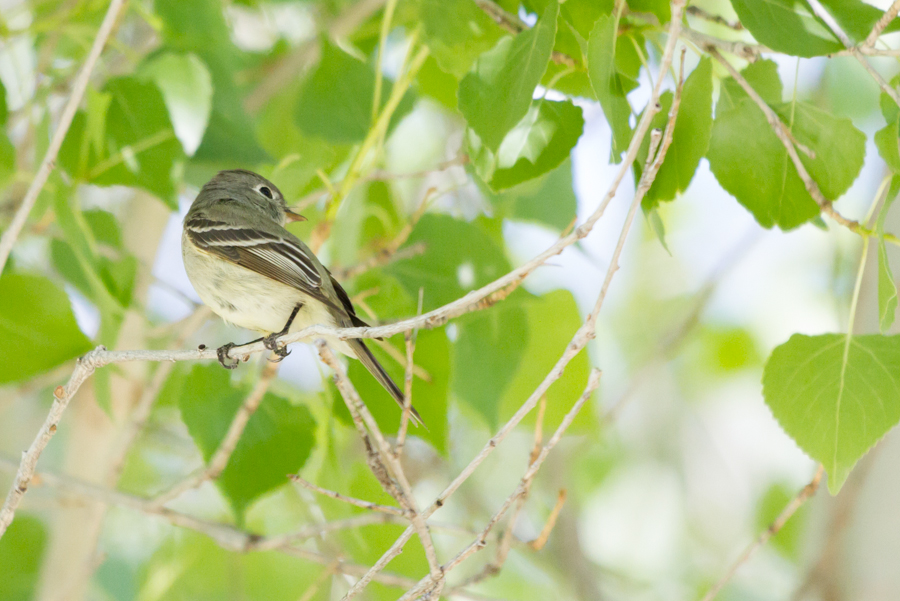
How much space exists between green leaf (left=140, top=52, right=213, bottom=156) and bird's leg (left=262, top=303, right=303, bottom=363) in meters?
0.57

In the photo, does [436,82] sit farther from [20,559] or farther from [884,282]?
[20,559]

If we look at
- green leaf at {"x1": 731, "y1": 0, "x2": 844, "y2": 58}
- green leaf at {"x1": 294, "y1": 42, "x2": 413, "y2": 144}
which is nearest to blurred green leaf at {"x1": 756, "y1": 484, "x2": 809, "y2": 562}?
green leaf at {"x1": 294, "y1": 42, "x2": 413, "y2": 144}

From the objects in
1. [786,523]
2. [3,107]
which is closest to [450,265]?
[3,107]

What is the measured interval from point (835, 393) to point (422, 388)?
3.38ft

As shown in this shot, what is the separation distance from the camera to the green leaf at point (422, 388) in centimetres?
213

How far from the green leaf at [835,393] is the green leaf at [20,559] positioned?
2963mm

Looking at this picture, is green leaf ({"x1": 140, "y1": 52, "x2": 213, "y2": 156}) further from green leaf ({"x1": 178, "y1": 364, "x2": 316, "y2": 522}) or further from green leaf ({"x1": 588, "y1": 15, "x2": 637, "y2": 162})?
green leaf ({"x1": 588, "y1": 15, "x2": 637, "y2": 162})

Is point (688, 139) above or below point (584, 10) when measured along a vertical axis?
below

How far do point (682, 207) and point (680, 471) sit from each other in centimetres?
196

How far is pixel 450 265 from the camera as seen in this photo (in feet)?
7.21

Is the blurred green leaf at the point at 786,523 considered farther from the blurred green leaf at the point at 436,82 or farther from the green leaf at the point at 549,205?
the blurred green leaf at the point at 436,82

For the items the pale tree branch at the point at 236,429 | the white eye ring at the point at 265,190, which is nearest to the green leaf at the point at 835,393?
the pale tree branch at the point at 236,429

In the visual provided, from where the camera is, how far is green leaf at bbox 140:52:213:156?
2.28 metres

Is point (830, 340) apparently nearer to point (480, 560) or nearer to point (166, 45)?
point (166, 45)
